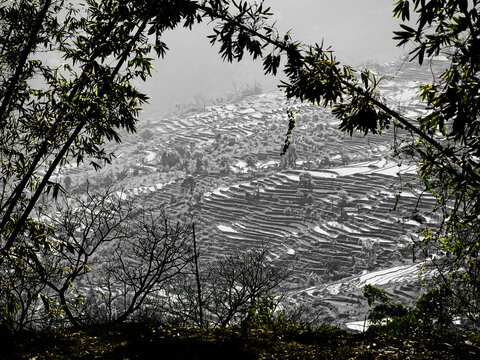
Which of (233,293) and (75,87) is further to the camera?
(233,293)

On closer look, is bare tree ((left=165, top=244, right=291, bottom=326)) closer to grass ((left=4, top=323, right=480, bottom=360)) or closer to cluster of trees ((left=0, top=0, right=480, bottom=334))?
grass ((left=4, top=323, right=480, bottom=360))

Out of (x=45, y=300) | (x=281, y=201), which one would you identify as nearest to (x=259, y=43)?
(x=45, y=300)

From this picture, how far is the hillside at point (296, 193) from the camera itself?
241 feet

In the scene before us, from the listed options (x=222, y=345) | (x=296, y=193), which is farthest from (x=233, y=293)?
(x=296, y=193)

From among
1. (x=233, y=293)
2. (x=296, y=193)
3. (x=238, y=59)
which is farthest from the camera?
(x=296, y=193)

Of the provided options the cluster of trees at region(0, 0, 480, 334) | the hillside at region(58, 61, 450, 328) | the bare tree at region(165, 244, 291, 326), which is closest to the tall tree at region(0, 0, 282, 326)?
the cluster of trees at region(0, 0, 480, 334)

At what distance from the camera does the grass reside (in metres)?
3.04

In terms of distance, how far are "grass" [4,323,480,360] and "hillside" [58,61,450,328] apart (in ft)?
111

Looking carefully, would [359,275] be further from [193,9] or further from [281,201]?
[193,9]

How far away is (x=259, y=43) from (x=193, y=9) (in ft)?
1.77

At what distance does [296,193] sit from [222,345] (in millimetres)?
101290

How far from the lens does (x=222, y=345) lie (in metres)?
3.24

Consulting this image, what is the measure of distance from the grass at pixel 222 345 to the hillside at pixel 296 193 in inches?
1327

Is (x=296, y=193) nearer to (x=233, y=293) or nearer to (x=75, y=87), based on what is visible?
(x=233, y=293)
